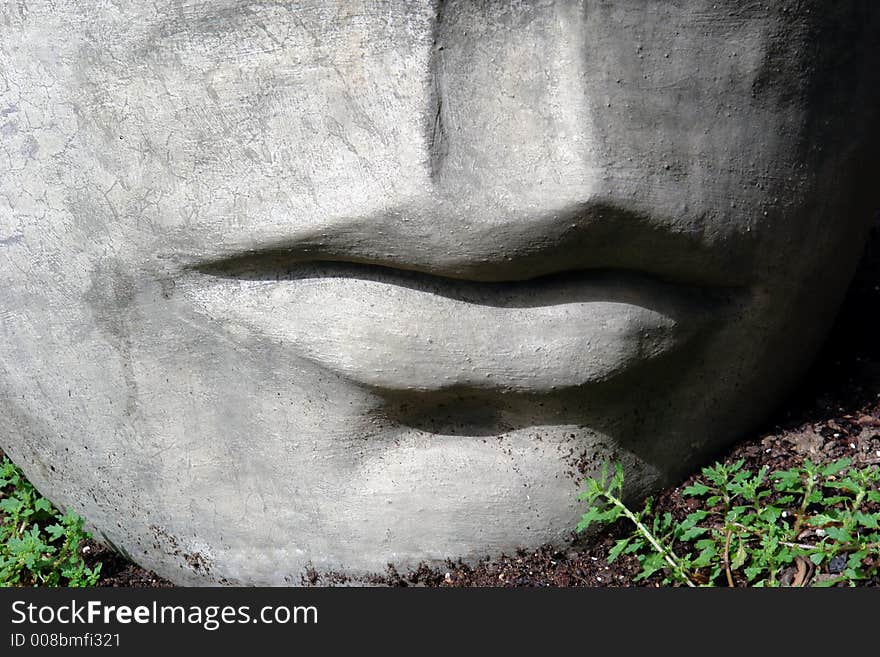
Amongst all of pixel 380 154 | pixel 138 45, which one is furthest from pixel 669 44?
pixel 138 45

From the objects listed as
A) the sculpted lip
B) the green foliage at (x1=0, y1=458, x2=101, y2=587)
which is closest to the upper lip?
the sculpted lip

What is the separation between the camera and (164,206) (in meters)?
1.88

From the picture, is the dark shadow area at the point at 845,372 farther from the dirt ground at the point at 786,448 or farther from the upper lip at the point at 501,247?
the upper lip at the point at 501,247

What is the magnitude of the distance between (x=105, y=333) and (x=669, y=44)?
3.61ft

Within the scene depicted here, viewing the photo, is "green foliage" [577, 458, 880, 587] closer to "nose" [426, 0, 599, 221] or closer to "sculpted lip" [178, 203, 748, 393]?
"sculpted lip" [178, 203, 748, 393]

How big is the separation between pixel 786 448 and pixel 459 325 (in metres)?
0.77

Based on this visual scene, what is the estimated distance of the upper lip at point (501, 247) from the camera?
1761 millimetres

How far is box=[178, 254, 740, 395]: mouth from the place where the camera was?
1.88m

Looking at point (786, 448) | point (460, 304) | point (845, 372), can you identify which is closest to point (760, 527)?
point (786, 448)

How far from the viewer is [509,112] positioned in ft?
5.71

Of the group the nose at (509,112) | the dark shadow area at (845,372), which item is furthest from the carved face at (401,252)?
the dark shadow area at (845,372)

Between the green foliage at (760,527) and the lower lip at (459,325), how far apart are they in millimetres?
254

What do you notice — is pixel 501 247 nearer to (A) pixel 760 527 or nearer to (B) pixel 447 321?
(B) pixel 447 321

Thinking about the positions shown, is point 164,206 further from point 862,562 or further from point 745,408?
point 862,562
